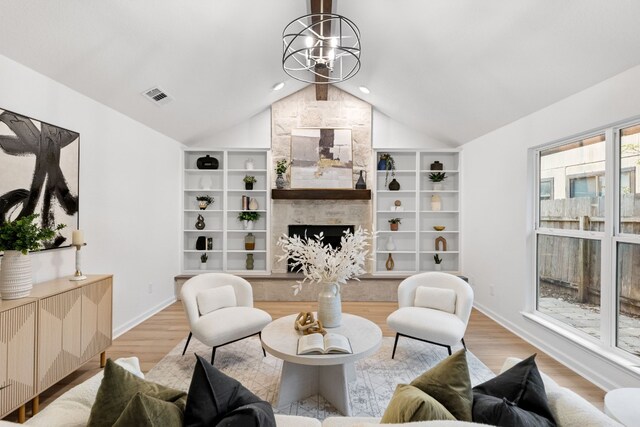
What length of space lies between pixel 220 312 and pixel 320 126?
340 centimetres

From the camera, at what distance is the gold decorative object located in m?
2.33

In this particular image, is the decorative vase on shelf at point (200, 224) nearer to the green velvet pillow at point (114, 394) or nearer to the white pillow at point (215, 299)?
the white pillow at point (215, 299)

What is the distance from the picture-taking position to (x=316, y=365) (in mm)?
2189

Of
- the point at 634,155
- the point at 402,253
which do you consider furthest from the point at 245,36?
the point at 402,253

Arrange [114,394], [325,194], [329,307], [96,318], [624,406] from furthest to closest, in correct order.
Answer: [325,194], [96,318], [329,307], [624,406], [114,394]

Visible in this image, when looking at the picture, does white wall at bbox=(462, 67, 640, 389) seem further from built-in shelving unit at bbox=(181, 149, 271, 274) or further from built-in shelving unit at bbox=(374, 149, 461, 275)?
built-in shelving unit at bbox=(181, 149, 271, 274)

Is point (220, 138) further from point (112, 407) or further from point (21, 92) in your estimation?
point (112, 407)

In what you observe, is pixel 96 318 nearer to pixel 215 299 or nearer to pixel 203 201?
pixel 215 299

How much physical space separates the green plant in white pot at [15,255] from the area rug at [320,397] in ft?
3.81

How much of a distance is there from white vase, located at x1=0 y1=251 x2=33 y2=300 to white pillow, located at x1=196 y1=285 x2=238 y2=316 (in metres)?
1.22

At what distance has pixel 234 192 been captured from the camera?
5.30 meters

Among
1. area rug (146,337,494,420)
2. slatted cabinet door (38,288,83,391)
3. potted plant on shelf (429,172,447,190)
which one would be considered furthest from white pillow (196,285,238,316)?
potted plant on shelf (429,172,447,190)

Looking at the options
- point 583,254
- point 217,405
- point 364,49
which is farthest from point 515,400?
point 364,49

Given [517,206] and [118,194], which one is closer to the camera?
[118,194]
